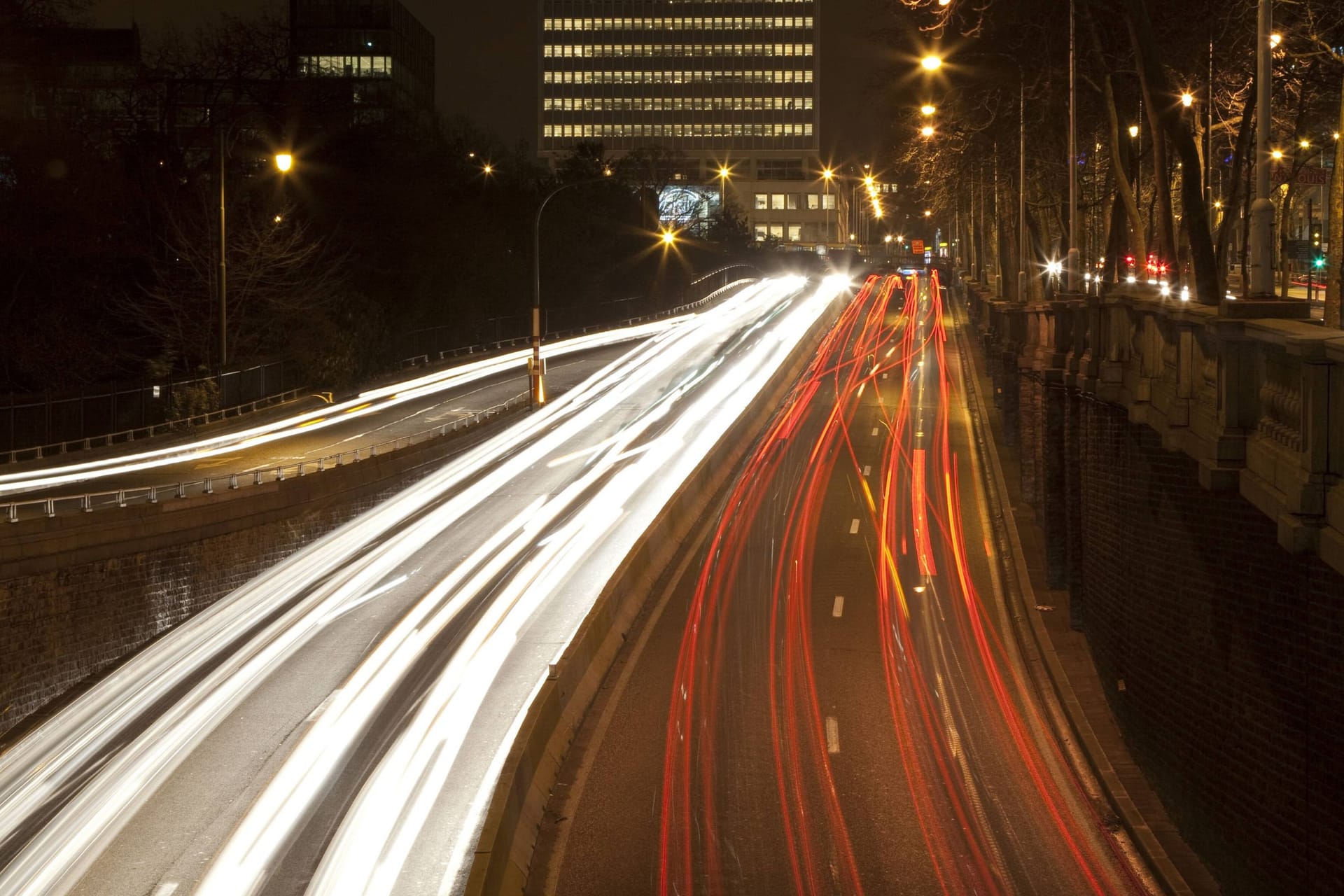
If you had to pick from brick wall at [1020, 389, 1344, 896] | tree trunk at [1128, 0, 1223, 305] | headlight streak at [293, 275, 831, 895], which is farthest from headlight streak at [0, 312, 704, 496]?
tree trunk at [1128, 0, 1223, 305]

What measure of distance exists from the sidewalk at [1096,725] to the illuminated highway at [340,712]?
793cm

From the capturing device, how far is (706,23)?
19575cm

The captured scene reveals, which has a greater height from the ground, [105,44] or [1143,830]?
[105,44]

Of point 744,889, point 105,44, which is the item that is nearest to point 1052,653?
point 744,889

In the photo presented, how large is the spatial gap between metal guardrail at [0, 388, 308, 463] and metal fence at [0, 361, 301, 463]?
0.03 metres

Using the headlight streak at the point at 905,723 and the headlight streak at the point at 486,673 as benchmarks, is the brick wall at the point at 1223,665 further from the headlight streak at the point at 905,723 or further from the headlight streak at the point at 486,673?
the headlight streak at the point at 486,673

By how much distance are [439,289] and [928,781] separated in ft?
209

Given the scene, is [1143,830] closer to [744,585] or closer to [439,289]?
[744,585]

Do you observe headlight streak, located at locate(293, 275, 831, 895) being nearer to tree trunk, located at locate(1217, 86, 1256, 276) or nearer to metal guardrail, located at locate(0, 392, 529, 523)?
metal guardrail, located at locate(0, 392, 529, 523)

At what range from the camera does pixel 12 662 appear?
27.0 metres

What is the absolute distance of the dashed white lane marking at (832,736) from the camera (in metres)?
21.5

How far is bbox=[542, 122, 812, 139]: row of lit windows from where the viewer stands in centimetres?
19388

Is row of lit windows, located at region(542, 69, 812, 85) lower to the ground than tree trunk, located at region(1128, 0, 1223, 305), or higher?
higher

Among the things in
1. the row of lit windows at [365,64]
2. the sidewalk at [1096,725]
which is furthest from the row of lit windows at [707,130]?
the sidewalk at [1096,725]
